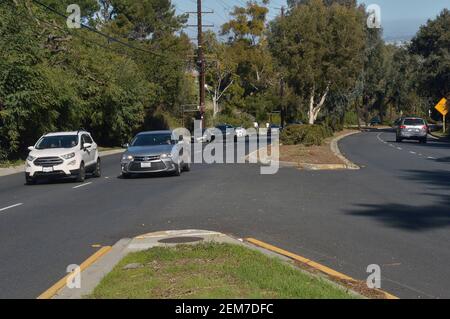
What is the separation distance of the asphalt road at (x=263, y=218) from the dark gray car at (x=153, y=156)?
0.48 meters

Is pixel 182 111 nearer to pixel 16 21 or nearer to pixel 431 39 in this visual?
pixel 431 39

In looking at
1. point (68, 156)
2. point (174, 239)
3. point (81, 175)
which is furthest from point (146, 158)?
point (174, 239)

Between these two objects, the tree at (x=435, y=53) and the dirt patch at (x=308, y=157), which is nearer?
the dirt patch at (x=308, y=157)

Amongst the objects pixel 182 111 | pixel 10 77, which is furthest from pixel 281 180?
pixel 182 111

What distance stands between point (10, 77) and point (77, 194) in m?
14.4

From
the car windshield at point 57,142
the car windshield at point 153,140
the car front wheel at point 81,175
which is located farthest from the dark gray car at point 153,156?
the car windshield at point 57,142

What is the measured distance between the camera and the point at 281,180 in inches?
814

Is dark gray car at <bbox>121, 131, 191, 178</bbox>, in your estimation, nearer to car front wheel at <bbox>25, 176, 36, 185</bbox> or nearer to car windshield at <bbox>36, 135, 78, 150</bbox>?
car windshield at <bbox>36, 135, 78, 150</bbox>

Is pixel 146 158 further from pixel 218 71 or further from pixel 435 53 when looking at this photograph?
pixel 218 71

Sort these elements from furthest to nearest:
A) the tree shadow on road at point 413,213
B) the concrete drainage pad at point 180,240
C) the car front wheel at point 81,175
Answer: the car front wheel at point 81,175
the tree shadow on road at point 413,213
the concrete drainage pad at point 180,240

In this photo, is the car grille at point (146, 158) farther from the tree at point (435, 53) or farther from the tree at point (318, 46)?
the tree at point (435, 53)

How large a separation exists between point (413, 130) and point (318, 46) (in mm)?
9723

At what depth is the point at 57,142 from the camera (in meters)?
23.0

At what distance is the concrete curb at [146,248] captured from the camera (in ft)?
25.0
